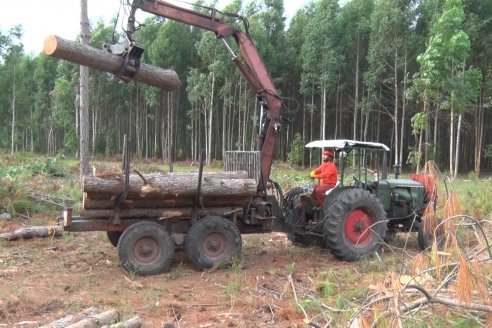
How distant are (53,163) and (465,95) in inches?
668

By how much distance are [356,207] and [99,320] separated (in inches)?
199

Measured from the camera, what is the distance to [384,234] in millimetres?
9367

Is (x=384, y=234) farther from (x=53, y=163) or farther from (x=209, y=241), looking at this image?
(x=53, y=163)

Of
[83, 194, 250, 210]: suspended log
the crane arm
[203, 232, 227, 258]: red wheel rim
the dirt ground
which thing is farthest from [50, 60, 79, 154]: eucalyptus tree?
[203, 232, 227, 258]: red wheel rim

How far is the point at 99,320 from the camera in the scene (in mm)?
5316

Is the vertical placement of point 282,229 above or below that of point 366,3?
below

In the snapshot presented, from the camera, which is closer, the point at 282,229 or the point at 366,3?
the point at 282,229

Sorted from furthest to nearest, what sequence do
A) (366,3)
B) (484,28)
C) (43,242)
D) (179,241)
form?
(366,3) < (484,28) < (43,242) < (179,241)

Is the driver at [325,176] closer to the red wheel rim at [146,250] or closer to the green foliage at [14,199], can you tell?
the red wheel rim at [146,250]

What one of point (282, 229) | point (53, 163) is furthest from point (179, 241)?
point (53, 163)

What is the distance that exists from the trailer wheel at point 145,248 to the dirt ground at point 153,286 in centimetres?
17

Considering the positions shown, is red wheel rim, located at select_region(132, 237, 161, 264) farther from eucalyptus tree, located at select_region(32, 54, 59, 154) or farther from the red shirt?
eucalyptus tree, located at select_region(32, 54, 59, 154)

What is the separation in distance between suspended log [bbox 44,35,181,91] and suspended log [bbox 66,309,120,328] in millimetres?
3586

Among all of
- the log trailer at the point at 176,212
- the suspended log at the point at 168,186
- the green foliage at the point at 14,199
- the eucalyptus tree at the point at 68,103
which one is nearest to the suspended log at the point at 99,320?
the log trailer at the point at 176,212
